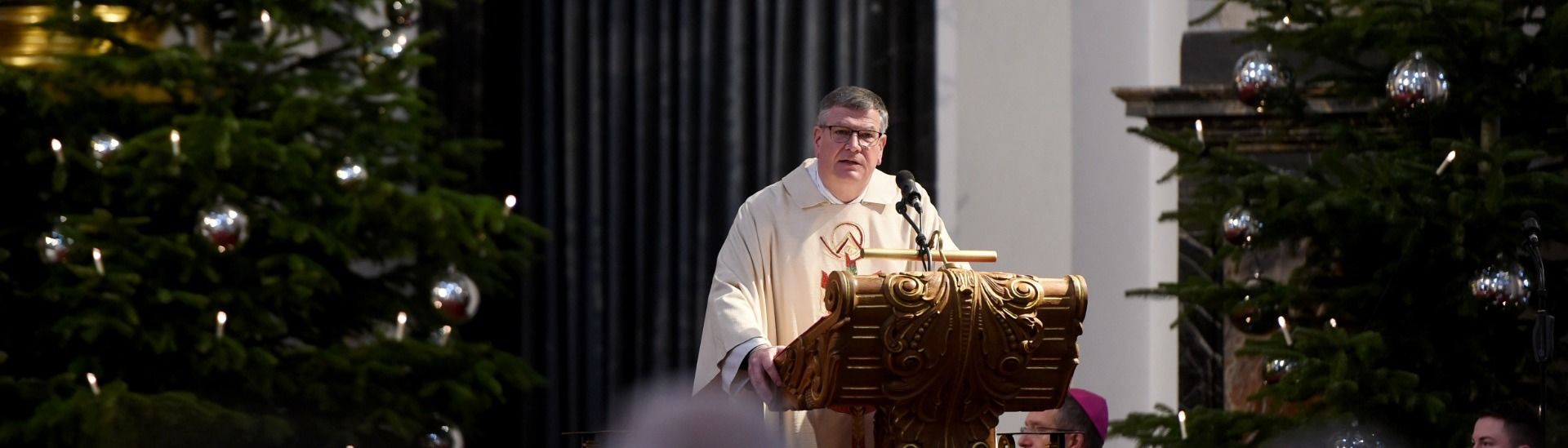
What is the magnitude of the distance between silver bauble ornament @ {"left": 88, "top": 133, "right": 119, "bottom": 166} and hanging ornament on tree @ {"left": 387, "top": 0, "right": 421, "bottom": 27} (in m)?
1.07

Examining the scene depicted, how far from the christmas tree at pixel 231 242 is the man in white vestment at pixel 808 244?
6.22 ft

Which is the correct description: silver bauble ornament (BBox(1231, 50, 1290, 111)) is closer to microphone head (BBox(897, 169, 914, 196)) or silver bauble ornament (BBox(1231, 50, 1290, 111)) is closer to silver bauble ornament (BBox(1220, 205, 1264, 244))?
silver bauble ornament (BBox(1220, 205, 1264, 244))

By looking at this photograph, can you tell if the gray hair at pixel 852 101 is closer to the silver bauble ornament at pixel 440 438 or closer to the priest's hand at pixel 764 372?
the priest's hand at pixel 764 372

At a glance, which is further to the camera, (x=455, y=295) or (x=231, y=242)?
(x=455, y=295)

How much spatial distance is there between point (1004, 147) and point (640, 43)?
149 centimetres

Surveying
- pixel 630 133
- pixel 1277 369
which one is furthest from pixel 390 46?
pixel 1277 369

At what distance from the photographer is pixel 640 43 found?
7410 mm

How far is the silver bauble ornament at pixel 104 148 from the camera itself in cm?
549

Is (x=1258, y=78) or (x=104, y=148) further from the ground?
(x=1258, y=78)

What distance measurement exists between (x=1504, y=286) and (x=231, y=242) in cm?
361

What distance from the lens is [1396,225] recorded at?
5.44 meters

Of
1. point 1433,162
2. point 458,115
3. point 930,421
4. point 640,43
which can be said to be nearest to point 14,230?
point 458,115

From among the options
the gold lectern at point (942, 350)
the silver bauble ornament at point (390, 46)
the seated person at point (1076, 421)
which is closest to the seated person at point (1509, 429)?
the seated person at point (1076, 421)

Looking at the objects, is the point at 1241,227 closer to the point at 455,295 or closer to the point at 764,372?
the point at 764,372
